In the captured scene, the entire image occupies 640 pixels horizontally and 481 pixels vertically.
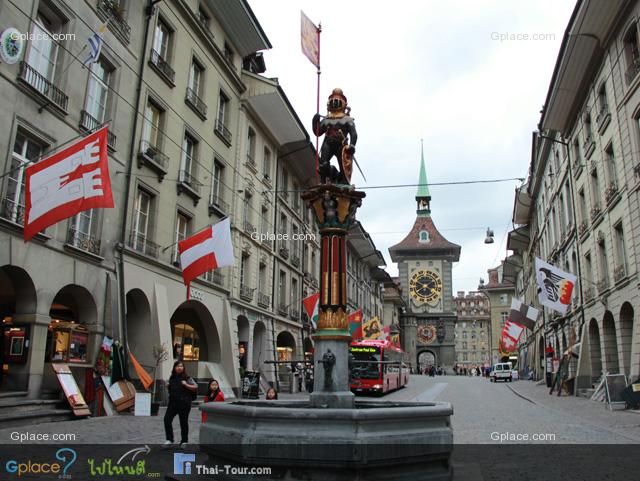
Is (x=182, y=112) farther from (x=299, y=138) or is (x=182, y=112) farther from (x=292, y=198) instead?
(x=292, y=198)

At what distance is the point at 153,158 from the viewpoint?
20.4m

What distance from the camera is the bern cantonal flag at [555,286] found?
24086 mm

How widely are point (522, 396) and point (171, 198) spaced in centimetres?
1983

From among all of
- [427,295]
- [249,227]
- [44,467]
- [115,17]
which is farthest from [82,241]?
[427,295]

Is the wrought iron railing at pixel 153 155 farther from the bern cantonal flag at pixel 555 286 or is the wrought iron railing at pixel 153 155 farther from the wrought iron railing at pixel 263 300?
the bern cantonal flag at pixel 555 286

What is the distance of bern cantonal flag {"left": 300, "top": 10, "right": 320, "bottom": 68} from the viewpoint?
492 inches

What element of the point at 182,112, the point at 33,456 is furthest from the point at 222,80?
the point at 33,456

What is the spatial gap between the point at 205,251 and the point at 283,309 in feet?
52.8

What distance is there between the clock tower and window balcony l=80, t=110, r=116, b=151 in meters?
82.5

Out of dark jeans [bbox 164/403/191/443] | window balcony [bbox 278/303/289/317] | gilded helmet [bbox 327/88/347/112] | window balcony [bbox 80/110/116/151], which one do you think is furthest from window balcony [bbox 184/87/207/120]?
dark jeans [bbox 164/403/191/443]

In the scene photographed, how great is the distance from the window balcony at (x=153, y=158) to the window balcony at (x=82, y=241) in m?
3.74

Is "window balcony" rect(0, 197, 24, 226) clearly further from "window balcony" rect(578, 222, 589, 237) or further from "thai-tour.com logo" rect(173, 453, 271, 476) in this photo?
"window balcony" rect(578, 222, 589, 237)

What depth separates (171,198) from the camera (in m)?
21.6

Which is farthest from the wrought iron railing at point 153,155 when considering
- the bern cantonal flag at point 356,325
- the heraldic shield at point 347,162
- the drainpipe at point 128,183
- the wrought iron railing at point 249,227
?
the bern cantonal flag at point 356,325
